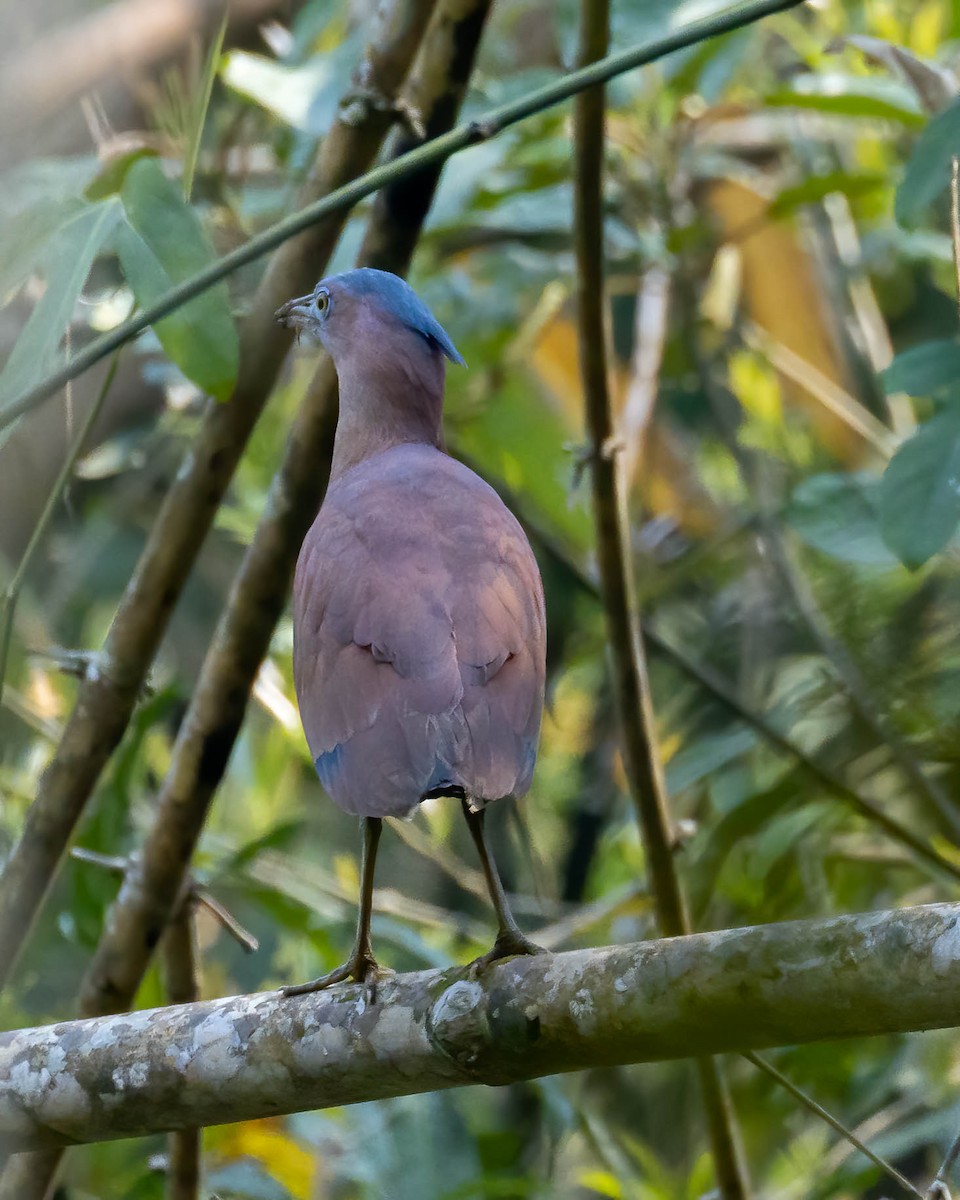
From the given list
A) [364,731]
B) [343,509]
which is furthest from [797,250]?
[364,731]

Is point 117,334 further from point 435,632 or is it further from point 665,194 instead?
point 665,194

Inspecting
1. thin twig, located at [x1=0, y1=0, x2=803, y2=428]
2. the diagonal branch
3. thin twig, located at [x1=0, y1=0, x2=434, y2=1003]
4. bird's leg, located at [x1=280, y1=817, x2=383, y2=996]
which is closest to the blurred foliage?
thin twig, located at [x1=0, y1=0, x2=803, y2=428]

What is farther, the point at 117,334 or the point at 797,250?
the point at 797,250

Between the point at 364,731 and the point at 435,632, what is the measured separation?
16 cm

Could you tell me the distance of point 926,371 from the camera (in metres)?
2.16

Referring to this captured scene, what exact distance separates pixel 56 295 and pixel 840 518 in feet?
4.78

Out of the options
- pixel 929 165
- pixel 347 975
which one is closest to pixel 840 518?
pixel 929 165

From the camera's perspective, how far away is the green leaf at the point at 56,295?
6.76ft

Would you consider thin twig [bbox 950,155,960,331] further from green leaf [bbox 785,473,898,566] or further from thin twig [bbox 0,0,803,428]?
green leaf [bbox 785,473,898,566]

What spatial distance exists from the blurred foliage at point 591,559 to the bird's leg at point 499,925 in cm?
69

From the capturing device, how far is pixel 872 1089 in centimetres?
356

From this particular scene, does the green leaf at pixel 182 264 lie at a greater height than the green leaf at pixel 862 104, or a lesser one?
lesser

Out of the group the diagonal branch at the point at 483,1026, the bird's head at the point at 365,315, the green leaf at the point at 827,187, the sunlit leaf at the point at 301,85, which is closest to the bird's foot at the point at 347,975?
the diagonal branch at the point at 483,1026

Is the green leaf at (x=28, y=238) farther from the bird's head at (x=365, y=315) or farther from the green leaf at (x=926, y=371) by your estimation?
the green leaf at (x=926, y=371)
